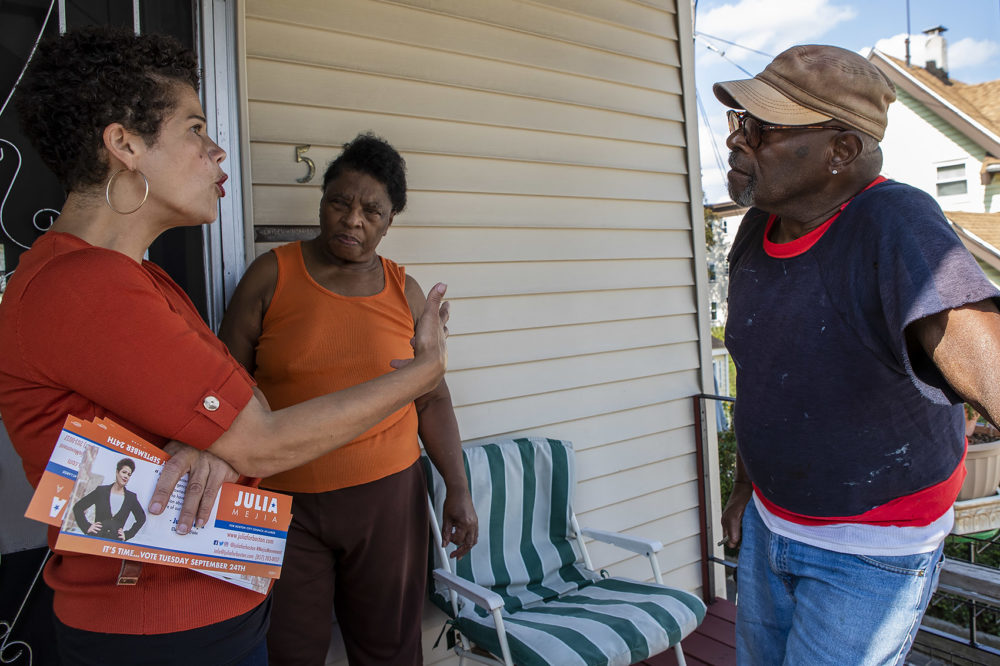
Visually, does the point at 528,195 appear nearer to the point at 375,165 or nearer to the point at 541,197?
the point at 541,197

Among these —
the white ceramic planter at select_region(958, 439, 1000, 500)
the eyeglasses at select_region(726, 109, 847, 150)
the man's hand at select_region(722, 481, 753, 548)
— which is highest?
the eyeglasses at select_region(726, 109, 847, 150)

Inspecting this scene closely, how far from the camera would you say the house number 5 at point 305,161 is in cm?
234

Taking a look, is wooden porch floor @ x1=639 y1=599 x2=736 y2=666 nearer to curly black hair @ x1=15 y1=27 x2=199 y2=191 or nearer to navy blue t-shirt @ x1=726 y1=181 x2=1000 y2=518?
navy blue t-shirt @ x1=726 y1=181 x2=1000 y2=518

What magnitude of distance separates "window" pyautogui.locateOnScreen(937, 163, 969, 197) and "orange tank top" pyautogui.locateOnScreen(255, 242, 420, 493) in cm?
1425

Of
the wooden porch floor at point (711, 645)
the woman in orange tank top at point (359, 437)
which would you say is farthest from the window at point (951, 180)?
the woman in orange tank top at point (359, 437)

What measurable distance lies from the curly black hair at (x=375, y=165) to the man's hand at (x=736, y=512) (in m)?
1.33

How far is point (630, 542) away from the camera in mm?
2688

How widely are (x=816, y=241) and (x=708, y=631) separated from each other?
2432mm

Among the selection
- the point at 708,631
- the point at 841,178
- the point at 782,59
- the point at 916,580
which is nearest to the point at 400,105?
the point at 782,59

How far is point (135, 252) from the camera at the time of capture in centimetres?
116

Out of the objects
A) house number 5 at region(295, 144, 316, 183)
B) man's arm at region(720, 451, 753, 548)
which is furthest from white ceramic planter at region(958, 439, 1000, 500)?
house number 5 at region(295, 144, 316, 183)

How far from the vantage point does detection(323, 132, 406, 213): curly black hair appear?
2.12m

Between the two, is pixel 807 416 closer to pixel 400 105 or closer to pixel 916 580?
pixel 916 580

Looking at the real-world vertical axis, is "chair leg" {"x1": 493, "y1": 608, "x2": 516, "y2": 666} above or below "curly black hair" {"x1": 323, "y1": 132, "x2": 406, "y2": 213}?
below
